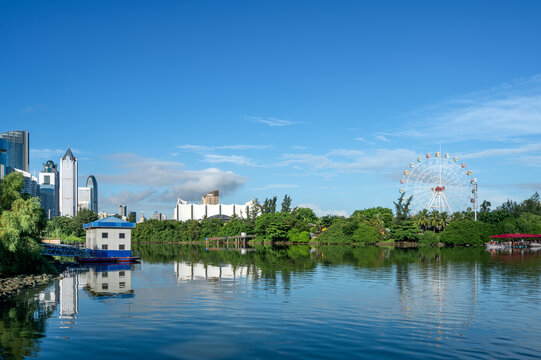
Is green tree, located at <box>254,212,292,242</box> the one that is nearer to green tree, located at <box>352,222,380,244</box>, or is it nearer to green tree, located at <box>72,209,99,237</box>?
green tree, located at <box>352,222,380,244</box>

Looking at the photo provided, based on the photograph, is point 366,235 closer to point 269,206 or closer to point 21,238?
point 269,206

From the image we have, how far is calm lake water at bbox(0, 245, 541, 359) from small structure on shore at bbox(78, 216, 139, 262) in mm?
20318

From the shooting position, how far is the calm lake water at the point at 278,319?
66.4 feet

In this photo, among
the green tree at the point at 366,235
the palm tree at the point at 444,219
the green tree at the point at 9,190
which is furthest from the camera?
the palm tree at the point at 444,219

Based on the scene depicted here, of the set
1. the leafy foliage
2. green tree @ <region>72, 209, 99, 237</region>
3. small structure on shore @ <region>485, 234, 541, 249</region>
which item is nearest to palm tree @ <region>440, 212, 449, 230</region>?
small structure on shore @ <region>485, 234, 541, 249</region>

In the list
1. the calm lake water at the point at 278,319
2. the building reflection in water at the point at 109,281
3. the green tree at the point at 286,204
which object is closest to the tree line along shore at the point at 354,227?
the green tree at the point at 286,204

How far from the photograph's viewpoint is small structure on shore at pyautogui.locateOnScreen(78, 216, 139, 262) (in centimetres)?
6606

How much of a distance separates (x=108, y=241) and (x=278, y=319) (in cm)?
4715

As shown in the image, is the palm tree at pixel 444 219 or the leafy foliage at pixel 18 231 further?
the palm tree at pixel 444 219

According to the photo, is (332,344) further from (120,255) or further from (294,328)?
(120,255)

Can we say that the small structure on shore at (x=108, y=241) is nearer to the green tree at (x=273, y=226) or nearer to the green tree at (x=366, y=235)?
the green tree at (x=273, y=226)

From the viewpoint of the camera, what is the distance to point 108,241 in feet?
220

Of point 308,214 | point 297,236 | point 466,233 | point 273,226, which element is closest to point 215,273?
point 273,226

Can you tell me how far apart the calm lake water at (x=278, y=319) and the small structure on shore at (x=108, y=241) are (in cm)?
2032
